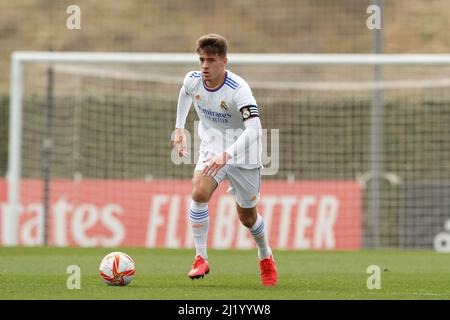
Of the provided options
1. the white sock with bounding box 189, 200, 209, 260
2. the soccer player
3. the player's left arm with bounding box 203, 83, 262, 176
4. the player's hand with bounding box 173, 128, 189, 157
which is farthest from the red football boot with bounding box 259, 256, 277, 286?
the player's hand with bounding box 173, 128, 189, 157

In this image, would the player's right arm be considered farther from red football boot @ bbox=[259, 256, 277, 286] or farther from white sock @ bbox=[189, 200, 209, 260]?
red football boot @ bbox=[259, 256, 277, 286]

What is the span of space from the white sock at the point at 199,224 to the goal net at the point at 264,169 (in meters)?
6.29

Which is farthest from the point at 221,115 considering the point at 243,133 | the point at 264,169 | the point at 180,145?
the point at 264,169

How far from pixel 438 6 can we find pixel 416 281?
3121 centimetres

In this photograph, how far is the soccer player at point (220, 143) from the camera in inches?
377

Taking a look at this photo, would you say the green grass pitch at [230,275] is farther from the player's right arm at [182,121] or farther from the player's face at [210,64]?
the player's face at [210,64]

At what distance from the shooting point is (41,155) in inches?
826

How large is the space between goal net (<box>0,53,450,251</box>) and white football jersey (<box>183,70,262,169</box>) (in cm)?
615

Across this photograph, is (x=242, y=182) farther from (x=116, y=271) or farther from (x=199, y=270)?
(x=116, y=271)

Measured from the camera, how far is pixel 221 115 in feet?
32.2

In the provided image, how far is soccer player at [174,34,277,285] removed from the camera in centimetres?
957

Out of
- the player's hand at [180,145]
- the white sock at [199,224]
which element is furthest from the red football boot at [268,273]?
the player's hand at [180,145]

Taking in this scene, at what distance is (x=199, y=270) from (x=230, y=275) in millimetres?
1397
